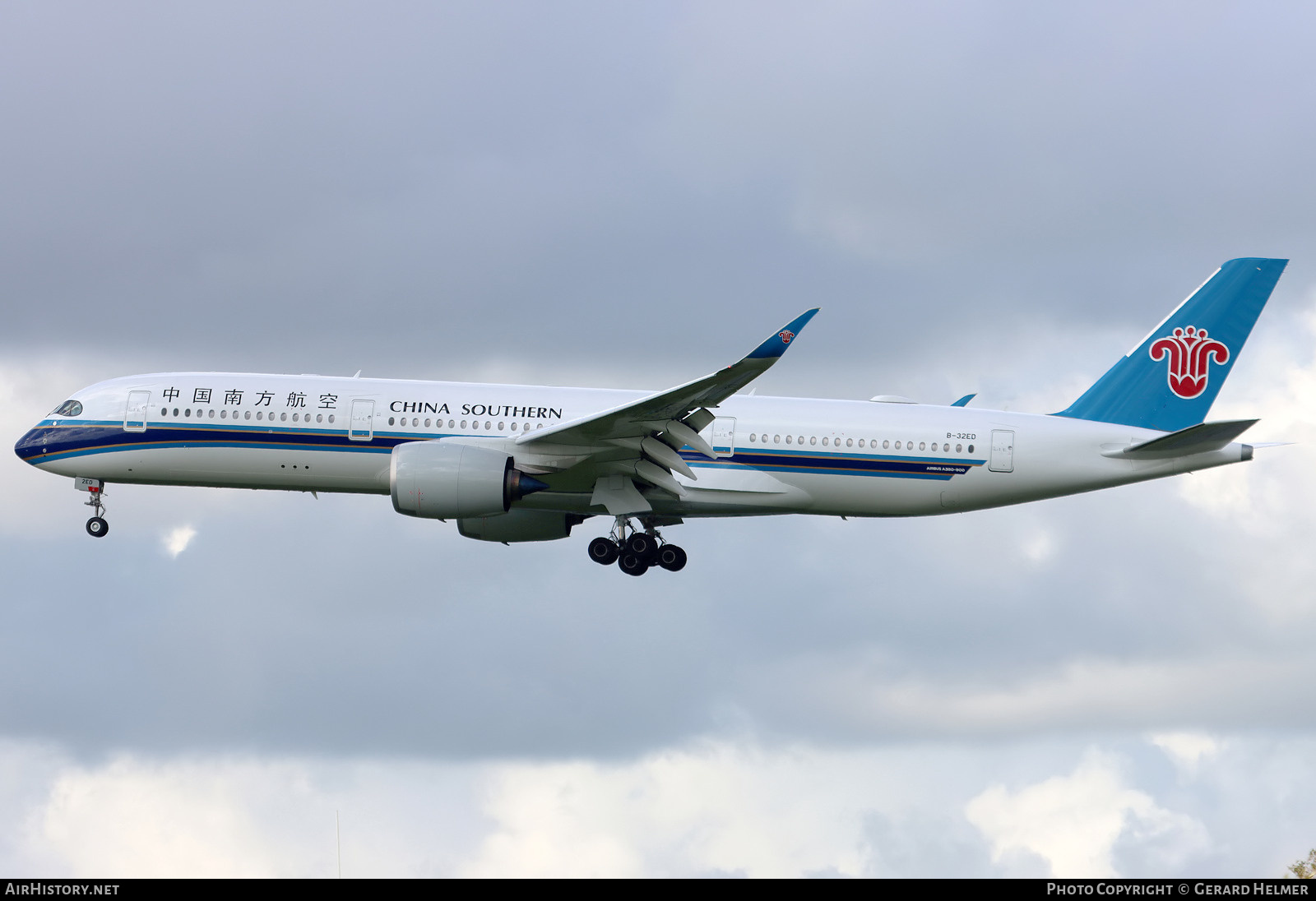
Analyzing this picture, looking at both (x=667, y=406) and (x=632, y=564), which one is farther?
(x=632, y=564)

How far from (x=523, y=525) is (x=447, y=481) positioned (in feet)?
23.2

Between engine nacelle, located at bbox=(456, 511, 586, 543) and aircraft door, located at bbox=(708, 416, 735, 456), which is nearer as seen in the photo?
aircraft door, located at bbox=(708, 416, 735, 456)

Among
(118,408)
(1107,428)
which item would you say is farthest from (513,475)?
(1107,428)

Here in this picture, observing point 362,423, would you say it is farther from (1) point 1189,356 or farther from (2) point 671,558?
(1) point 1189,356

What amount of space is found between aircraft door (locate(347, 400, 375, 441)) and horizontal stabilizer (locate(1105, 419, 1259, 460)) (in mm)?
20341

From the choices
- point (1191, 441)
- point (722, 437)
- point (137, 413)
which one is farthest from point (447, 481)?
point (1191, 441)

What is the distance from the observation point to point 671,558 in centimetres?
4578

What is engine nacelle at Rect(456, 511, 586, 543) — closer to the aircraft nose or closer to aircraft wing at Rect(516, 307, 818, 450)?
aircraft wing at Rect(516, 307, 818, 450)

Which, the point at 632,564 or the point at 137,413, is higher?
the point at 137,413

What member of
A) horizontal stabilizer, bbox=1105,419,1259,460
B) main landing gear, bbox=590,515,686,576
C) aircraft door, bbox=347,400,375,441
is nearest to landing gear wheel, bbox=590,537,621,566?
main landing gear, bbox=590,515,686,576

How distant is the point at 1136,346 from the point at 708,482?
1367 centimetres

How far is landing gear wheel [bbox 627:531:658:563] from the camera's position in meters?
45.3

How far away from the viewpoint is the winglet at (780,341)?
36000 millimetres

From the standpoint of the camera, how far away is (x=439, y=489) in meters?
40.9
